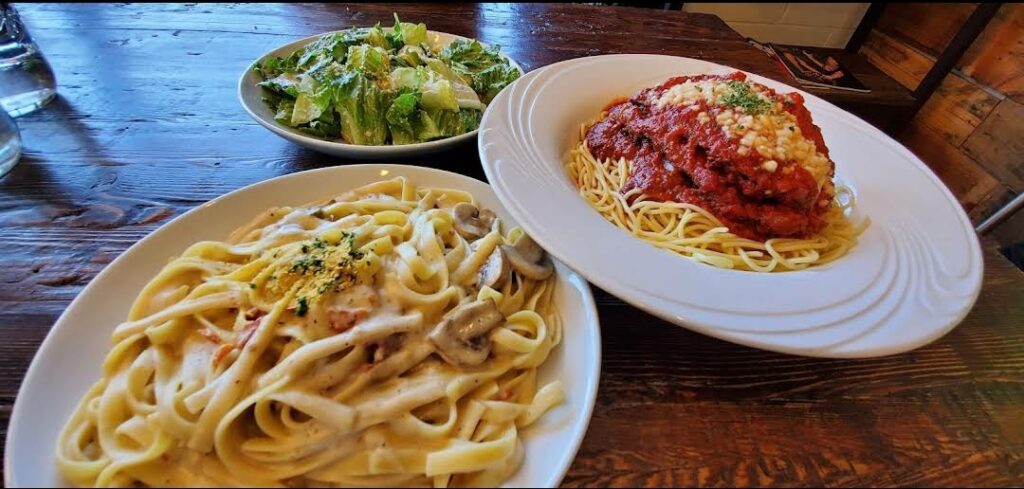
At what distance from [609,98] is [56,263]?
2479 millimetres

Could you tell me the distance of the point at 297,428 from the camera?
1.10 metres

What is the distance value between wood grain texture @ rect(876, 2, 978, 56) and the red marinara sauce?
5142 millimetres

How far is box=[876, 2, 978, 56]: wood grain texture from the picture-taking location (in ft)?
17.1

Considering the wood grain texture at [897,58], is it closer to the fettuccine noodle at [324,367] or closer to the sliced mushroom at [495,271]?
the sliced mushroom at [495,271]

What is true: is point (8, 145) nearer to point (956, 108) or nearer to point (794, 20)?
point (956, 108)

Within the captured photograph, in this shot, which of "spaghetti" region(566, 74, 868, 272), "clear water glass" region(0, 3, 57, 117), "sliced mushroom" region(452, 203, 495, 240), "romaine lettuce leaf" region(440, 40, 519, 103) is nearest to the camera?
"sliced mushroom" region(452, 203, 495, 240)

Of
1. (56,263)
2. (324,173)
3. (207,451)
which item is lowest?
(56,263)

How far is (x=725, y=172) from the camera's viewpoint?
1894 millimetres

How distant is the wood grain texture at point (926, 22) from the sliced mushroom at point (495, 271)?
6544 mm

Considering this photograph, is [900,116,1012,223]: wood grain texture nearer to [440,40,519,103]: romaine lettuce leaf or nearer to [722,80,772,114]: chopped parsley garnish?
[722,80,772,114]: chopped parsley garnish

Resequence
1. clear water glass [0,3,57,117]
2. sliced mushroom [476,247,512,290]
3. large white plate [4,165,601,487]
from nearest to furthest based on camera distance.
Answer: large white plate [4,165,601,487]
sliced mushroom [476,247,512,290]
clear water glass [0,3,57,117]

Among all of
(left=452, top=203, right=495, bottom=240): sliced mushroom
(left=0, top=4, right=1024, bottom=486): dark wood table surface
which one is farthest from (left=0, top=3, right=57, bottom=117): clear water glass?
(left=452, top=203, right=495, bottom=240): sliced mushroom

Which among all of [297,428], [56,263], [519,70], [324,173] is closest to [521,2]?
[519,70]

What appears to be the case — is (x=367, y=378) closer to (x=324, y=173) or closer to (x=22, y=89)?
(x=324, y=173)
